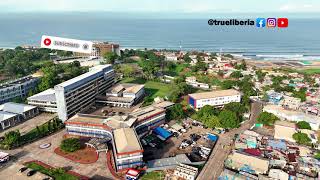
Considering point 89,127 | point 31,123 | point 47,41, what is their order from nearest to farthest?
point 89,127
point 31,123
point 47,41

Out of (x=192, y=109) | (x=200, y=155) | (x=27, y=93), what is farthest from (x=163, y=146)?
(x=27, y=93)

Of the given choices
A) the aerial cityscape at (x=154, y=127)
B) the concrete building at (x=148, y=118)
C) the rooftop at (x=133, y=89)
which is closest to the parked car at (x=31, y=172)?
the aerial cityscape at (x=154, y=127)

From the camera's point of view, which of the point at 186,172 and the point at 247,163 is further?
the point at 247,163

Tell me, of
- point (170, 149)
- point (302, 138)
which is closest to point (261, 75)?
point (302, 138)

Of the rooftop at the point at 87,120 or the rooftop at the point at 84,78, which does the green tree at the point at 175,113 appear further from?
the rooftop at the point at 84,78

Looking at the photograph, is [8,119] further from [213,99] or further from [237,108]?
[237,108]
